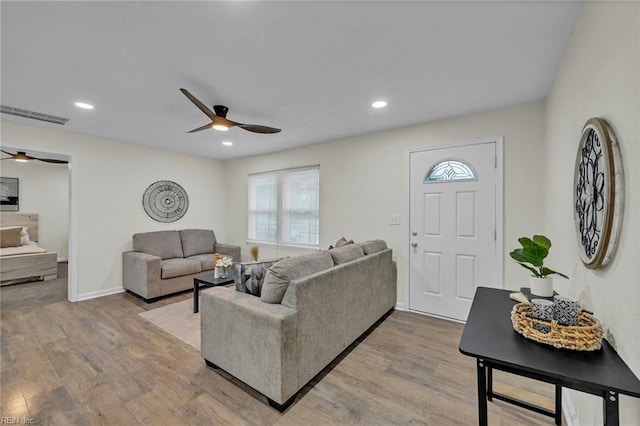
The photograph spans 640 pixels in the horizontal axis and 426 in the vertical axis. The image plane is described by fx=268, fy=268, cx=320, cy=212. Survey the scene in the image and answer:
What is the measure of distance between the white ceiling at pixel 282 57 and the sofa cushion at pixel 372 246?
152cm

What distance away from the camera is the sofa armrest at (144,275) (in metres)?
3.75

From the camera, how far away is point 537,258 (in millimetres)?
1460

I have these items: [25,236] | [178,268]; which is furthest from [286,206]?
[25,236]

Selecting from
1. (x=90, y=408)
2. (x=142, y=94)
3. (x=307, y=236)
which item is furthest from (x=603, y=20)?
(x=307, y=236)

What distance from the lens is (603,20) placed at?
1.22 metres

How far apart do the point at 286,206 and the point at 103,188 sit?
285 centimetres

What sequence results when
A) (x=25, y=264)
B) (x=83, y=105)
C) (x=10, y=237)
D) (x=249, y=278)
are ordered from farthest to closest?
(x=10, y=237) → (x=25, y=264) → (x=83, y=105) → (x=249, y=278)

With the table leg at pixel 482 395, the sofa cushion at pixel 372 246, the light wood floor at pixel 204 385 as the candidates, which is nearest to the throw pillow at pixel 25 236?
the light wood floor at pixel 204 385

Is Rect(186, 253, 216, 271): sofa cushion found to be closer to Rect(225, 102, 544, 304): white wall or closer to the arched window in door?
Rect(225, 102, 544, 304): white wall

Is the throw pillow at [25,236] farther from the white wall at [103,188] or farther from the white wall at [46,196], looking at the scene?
the white wall at [103,188]

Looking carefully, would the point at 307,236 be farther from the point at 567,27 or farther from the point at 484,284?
the point at 567,27

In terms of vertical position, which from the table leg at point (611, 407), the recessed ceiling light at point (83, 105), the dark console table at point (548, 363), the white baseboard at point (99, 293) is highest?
the recessed ceiling light at point (83, 105)

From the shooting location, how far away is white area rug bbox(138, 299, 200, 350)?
2.80 metres

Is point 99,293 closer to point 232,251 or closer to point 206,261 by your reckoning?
point 206,261
